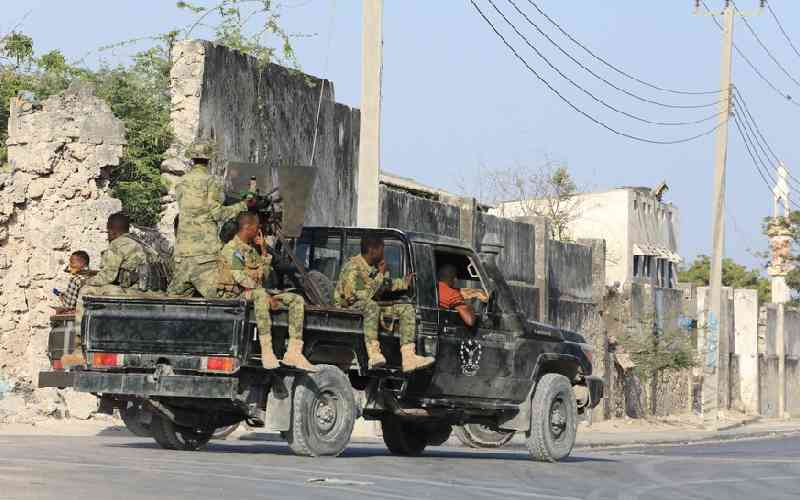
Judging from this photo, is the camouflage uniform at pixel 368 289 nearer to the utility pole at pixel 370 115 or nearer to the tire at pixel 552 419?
the tire at pixel 552 419

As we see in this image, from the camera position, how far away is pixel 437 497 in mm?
11695

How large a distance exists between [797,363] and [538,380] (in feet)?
129

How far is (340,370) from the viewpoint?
15328 mm

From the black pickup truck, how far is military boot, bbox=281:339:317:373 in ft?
0.64

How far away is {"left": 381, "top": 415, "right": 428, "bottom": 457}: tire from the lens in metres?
17.7

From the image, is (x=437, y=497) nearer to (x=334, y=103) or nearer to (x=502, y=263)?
(x=334, y=103)

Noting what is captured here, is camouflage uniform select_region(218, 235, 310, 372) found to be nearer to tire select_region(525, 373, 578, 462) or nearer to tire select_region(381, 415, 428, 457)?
tire select_region(381, 415, 428, 457)

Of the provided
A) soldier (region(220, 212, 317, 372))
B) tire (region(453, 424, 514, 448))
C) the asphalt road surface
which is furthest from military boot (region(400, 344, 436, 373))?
tire (region(453, 424, 514, 448))

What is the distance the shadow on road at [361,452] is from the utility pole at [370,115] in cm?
341

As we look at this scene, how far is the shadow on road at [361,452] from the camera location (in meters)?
16.3

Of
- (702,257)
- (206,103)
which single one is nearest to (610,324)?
(206,103)

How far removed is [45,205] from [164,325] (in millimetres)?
6694

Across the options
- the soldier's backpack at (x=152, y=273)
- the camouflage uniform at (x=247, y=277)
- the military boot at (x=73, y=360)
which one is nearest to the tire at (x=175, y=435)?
the military boot at (x=73, y=360)

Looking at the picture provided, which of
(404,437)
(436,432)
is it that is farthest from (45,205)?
(436,432)
